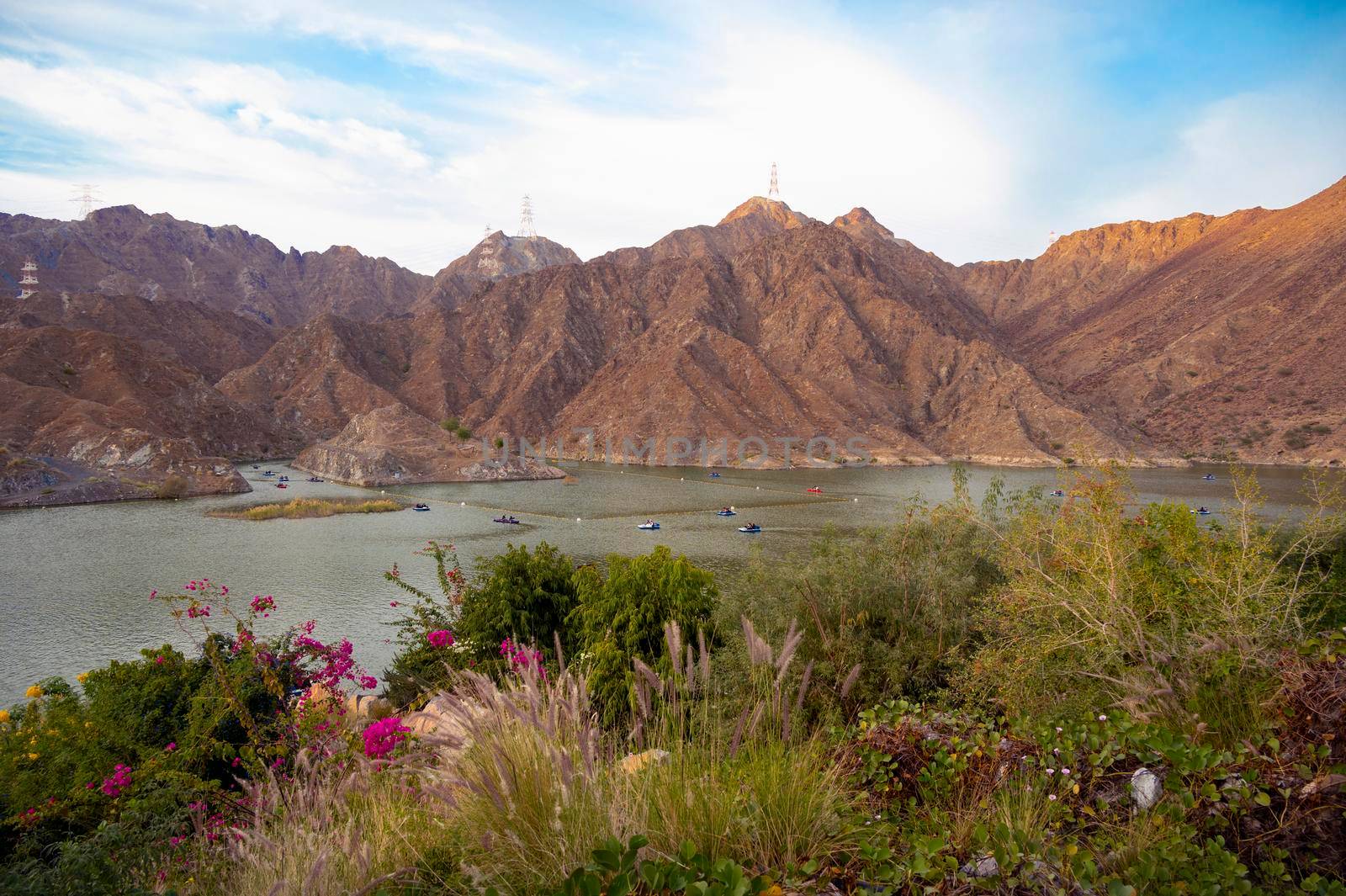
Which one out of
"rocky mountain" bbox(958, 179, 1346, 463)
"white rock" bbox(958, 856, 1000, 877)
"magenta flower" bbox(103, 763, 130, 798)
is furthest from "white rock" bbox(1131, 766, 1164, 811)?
"rocky mountain" bbox(958, 179, 1346, 463)

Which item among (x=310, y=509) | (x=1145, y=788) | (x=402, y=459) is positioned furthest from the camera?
(x=402, y=459)

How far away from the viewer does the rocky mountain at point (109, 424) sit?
62531 mm

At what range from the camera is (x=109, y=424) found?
74.6 metres

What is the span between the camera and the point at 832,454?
10844 centimetres

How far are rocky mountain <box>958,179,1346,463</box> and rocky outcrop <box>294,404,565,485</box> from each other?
9789 centimetres

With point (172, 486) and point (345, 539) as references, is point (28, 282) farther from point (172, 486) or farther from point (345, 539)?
point (345, 539)

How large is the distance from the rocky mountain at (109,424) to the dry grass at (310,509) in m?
14.2

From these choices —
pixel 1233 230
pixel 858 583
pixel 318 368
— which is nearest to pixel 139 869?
pixel 858 583

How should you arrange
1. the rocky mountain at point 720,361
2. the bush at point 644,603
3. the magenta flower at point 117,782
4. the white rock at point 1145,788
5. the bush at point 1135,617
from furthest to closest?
the rocky mountain at point 720,361, the bush at point 644,603, the magenta flower at point 117,782, the bush at point 1135,617, the white rock at point 1145,788

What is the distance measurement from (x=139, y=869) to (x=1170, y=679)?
7.92 m

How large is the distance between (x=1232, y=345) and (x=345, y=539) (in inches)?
5495

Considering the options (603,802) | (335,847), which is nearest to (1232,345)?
(603,802)

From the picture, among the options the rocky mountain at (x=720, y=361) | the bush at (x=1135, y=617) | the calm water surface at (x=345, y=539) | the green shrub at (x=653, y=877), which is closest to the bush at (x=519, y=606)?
the calm water surface at (x=345, y=539)

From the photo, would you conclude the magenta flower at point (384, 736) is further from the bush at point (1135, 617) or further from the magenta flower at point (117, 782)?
the bush at point (1135, 617)
